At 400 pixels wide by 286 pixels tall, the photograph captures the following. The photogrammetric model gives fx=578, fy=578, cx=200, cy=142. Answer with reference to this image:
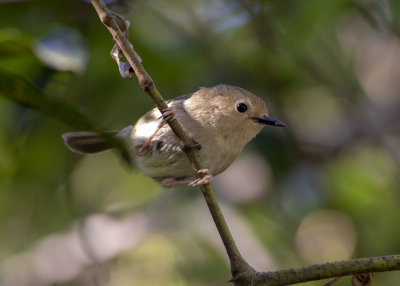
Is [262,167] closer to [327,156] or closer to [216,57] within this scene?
[327,156]

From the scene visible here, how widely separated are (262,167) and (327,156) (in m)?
0.76

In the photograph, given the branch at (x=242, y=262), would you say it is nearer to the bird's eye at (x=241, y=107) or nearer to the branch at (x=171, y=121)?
the branch at (x=171, y=121)

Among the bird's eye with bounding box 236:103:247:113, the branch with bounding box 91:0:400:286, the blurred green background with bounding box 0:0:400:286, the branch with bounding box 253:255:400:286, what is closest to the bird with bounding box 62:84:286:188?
the bird's eye with bounding box 236:103:247:113

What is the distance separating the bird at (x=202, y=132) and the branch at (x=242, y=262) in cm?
118

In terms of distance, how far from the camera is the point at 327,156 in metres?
5.97

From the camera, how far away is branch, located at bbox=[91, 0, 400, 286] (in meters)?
2.14

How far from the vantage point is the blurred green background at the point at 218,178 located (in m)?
4.35

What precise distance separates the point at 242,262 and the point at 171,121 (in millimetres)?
677

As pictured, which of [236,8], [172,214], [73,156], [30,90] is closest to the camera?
[30,90]

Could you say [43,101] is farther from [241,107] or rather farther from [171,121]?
[241,107]

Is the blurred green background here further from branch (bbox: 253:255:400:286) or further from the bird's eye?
branch (bbox: 253:255:400:286)

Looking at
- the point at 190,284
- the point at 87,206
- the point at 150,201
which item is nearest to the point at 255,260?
the point at 190,284

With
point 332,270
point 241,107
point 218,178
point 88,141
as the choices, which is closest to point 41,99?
point 332,270

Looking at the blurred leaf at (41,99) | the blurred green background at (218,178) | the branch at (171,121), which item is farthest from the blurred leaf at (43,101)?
the blurred green background at (218,178)
